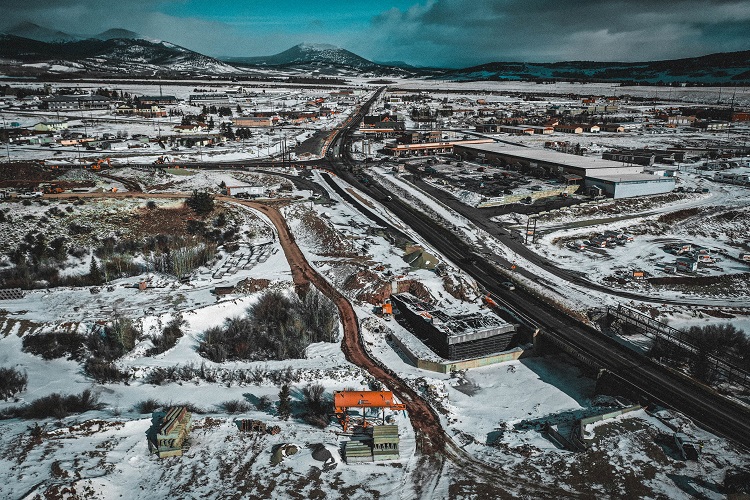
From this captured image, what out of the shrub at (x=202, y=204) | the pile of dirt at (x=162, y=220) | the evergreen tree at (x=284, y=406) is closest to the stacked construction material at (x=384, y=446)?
the evergreen tree at (x=284, y=406)

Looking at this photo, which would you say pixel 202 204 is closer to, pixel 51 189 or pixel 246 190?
pixel 246 190

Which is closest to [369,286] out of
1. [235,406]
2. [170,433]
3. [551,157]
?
[235,406]

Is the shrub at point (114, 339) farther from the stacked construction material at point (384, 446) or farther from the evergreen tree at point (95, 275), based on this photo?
the stacked construction material at point (384, 446)

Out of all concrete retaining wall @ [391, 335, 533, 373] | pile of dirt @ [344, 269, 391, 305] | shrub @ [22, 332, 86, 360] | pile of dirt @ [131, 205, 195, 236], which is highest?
pile of dirt @ [131, 205, 195, 236]

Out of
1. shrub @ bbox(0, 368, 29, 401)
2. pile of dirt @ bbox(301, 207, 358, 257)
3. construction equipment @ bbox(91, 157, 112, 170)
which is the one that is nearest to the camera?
shrub @ bbox(0, 368, 29, 401)

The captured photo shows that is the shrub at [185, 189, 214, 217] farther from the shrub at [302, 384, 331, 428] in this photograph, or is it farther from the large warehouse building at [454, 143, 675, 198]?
the large warehouse building at [454, 143, 675, 198]

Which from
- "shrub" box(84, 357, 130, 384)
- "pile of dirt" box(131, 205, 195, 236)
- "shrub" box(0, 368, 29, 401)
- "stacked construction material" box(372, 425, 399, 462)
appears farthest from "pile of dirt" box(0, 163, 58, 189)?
"stacked construction material" box(372, 425, 399, 462)

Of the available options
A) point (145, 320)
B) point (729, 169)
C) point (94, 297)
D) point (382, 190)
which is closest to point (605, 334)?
point (145, 320)
